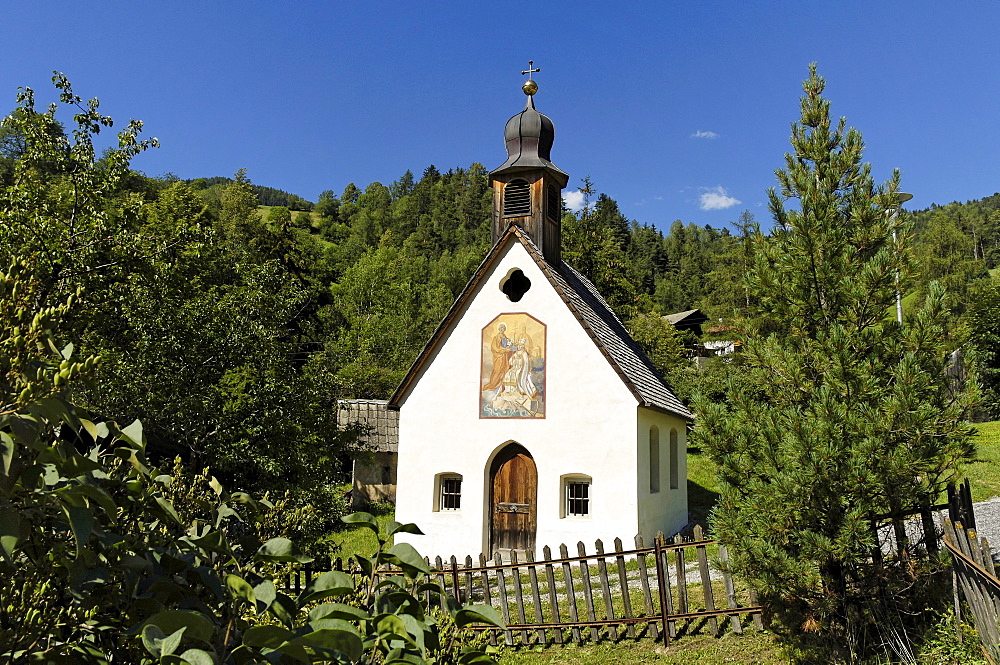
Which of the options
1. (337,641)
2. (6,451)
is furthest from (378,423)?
(6,451)

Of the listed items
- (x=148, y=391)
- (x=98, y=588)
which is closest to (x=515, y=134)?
(x=148, y=391)

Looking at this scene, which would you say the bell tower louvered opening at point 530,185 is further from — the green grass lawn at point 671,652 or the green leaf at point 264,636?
the green leaf at point 264,636

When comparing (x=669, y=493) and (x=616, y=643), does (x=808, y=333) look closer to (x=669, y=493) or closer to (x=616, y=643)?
(x=616, y=643)

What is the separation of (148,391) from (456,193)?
89.4 metres

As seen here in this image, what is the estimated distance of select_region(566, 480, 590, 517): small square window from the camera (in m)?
15.3

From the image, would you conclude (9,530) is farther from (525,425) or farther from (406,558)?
(525,425)

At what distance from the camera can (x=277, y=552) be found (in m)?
1.49

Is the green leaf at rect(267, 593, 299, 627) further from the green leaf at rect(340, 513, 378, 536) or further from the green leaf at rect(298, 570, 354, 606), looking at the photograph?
the green leaf at rect(340, 513, 378, 536)

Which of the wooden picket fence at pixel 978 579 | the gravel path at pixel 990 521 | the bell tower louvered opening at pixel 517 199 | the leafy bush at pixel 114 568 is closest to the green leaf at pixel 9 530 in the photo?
the leafy bush at pixel 114 568

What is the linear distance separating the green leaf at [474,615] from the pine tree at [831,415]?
15.1 feet

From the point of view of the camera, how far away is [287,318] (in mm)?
10906

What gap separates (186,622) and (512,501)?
14.9 m

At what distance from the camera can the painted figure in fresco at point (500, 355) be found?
15.9 metres

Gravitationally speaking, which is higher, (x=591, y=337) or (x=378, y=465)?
(x=591, y=337)
